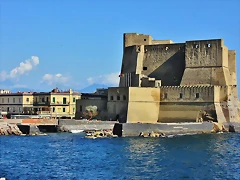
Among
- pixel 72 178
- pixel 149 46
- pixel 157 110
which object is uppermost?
pixel 149 46

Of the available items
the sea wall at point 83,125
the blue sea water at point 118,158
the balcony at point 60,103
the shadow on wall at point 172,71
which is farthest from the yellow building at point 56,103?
the blue sea water at point 118,158

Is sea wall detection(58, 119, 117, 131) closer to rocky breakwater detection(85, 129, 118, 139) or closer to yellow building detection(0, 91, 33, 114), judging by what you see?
rocky breakwater detection(85, 129, 118, 139)

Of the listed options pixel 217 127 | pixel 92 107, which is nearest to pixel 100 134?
pixel 92 107

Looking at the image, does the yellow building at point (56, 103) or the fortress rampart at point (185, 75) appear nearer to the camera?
the fortress rampart at point (185, 75)

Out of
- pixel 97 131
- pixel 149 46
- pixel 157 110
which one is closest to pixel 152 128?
pixel 97 131

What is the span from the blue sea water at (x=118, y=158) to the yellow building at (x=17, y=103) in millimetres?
18391

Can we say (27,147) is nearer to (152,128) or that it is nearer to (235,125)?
(152,128)

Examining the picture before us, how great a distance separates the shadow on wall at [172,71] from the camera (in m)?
52.7

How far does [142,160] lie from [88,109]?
82.5 feet

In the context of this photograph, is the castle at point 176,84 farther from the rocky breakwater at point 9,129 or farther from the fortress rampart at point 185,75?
the rocky breakwater at point 9,129

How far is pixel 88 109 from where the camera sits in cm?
5172

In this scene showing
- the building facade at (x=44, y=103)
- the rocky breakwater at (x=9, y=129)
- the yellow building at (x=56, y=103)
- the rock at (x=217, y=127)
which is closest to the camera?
the rocky breakwater at (x=9, y=129)

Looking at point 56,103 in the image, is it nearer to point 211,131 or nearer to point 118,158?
point 211,131

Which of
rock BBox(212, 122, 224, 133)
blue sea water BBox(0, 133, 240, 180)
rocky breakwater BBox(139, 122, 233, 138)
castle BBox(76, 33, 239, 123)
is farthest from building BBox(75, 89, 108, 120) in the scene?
blue sea water BBox(0, 133, 240, 180)
